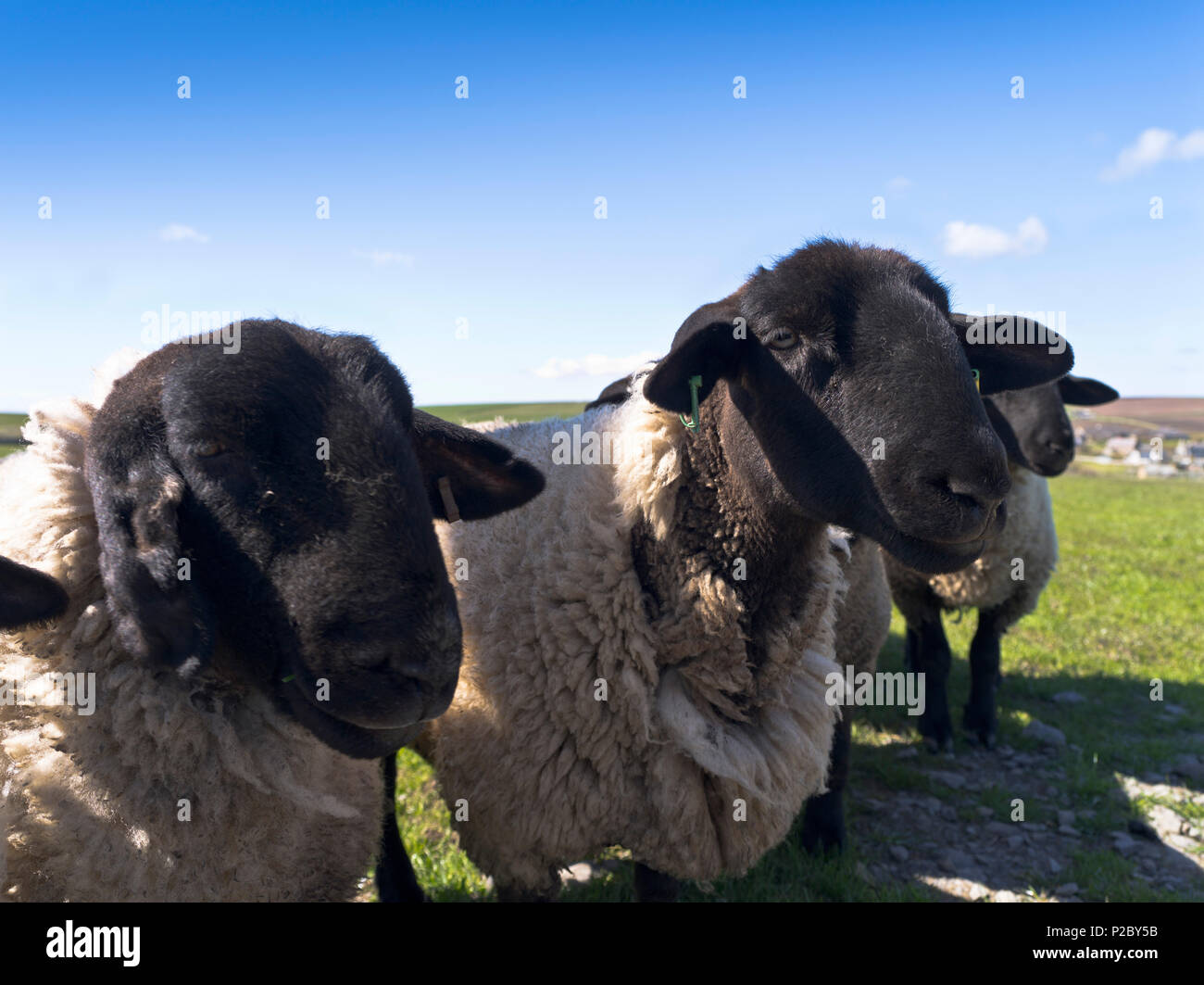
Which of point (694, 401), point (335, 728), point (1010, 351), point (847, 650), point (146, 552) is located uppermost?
point (1010, 351)

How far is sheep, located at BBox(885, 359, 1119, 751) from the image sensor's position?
6031 millimetres

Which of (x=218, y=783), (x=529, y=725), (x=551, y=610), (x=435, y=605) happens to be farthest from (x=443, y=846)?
(x=435, y=605)

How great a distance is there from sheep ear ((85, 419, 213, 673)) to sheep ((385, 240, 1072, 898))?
1458 millimetres

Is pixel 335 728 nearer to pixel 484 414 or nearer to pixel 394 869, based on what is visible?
pixel 394 869

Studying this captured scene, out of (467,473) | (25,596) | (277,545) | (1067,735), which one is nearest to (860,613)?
(467,473)

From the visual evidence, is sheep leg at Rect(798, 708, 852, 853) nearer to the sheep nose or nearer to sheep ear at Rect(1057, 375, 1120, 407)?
the sheep nose

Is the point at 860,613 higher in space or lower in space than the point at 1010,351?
lower

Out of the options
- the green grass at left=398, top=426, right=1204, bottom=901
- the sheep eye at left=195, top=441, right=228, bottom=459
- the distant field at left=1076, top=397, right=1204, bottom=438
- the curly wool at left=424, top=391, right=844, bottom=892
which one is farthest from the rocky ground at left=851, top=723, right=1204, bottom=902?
the distant field at left=1076, top=397, right=1204, bottom=438

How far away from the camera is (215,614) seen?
211 cm

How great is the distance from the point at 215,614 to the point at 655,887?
2218mm

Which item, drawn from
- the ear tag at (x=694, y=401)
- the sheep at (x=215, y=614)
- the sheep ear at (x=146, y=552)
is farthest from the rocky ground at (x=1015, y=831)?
the sheep ear at (x=146, y=552)

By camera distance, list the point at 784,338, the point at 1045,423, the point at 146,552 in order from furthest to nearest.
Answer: the point at 1045,423
the point at 784,338
the point at 146,552
